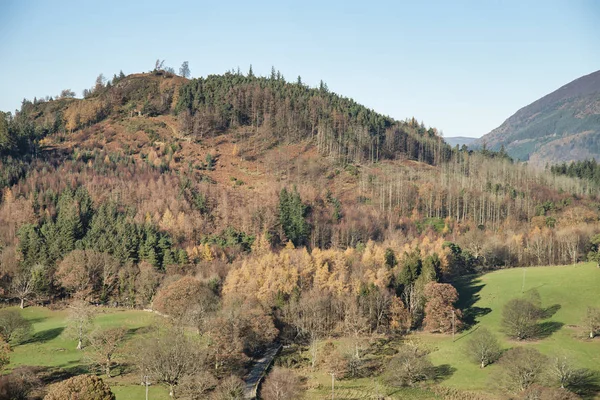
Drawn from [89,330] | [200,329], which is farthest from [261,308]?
[89,330]

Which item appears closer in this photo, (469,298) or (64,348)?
(64,348)

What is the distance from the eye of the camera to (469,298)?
321 feet

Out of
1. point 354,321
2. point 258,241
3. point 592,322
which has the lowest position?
point 354,321

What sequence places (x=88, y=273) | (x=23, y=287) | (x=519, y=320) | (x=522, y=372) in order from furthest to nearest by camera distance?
(x=88, y=273)
(x=23, y=287)
(x=519, y=320)
(x=522, y=372)

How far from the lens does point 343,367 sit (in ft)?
225

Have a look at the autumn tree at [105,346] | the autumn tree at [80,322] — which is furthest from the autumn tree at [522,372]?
the autumn tree at [80,322]

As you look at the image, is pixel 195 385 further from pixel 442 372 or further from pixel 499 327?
pixel 499 327

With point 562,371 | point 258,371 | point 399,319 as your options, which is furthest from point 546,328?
point 258,371

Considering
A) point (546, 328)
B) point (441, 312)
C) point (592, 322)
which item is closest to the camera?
point (592, 322)

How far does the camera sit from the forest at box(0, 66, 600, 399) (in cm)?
6988

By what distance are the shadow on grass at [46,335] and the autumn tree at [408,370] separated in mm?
49326

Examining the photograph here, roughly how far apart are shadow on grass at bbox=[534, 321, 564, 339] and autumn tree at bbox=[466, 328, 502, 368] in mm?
9571

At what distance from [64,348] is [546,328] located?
230 ft

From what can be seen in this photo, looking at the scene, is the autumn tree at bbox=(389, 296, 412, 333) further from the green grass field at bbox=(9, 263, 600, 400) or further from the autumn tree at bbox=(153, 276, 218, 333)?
the autumn tree at bbox=(153, 276, 218, 333)
